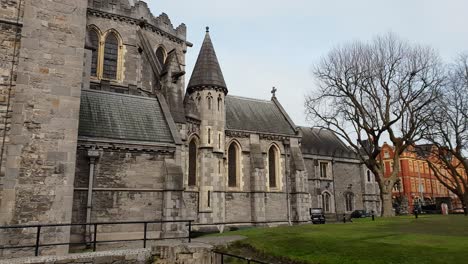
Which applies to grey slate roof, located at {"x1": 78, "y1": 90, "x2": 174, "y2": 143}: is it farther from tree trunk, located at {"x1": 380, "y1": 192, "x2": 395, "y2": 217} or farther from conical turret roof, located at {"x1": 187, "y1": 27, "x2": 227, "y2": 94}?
tree trunk, located at {"x1": 380, "y1": 192, "x2": 395, "y2": 217}

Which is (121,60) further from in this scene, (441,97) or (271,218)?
(441,97)

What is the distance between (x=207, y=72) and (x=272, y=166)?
1009 centimetres

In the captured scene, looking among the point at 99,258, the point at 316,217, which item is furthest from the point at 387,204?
the point at 99,258

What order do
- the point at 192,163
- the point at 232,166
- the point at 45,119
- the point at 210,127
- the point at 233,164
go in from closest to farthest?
the point at 45,119 → the point at 192,163 → the point at 210,127 → the point at 232,166 → the point at 233,164

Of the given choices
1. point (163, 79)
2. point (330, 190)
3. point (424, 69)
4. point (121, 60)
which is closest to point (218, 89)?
point (163, 79)

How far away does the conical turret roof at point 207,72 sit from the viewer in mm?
27109

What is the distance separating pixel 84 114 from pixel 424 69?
2461 centimetres

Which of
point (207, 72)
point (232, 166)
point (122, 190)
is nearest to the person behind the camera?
point (122, 190)

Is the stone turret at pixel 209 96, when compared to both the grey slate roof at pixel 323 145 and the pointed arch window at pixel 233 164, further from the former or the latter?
the grey slate roof at pixel 323 145

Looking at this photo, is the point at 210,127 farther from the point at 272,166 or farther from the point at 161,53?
the point at 272,166

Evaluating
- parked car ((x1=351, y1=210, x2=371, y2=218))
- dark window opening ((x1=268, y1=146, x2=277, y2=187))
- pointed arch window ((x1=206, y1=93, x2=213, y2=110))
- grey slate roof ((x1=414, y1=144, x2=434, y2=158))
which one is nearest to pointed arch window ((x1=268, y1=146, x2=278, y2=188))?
dark window opening ((x1=268, y1=146, x2=277, y2=187))

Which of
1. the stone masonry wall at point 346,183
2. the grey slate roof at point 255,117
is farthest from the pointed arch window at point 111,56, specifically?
the stone masonry wall at point 346,183

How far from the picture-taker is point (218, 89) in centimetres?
2734

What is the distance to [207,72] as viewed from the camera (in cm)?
2741
